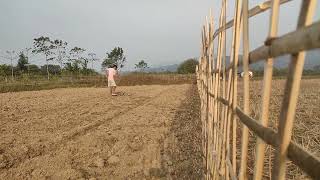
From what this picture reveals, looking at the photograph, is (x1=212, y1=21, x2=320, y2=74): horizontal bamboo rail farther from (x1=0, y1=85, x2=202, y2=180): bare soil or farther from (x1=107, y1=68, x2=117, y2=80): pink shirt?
(x1=107, y1=68, x2=117, y2=80): pink shirt

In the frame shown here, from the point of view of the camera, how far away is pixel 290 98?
992mm

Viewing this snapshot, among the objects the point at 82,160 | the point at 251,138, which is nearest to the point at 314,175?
the point at 82,160

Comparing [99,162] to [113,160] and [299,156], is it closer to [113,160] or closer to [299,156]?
[113,160]

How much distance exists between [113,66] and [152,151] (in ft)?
35.5

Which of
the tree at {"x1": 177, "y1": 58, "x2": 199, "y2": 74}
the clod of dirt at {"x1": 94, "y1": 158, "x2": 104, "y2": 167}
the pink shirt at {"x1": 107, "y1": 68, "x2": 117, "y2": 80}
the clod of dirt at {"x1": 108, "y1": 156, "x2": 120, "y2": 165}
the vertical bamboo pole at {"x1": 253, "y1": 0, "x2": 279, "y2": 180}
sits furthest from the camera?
the tree at {"x1": 177, "y1": 58, "x2": 199, "y2": 74}

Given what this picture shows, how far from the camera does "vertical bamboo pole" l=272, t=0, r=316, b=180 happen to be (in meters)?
0.89

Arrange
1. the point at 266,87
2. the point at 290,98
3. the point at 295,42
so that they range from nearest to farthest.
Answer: the point at 295,42, the point at 290,98, the point at 266,87

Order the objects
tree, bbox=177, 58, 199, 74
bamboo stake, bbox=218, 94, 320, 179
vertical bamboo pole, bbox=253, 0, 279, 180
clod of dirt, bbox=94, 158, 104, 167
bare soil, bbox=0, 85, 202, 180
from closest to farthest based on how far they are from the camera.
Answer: bamboo stake, bbox=218, 94, 320, 179, vertical bamboo pole, bbox=253, 0, 279, 180, bare soil, bbox=0, 85, 202, 180, clod of dirt, bbox=94, 158, 104, 167, tree, bbox=177, 58, 199, 74

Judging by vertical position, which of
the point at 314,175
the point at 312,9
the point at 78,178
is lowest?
the point at 78,178

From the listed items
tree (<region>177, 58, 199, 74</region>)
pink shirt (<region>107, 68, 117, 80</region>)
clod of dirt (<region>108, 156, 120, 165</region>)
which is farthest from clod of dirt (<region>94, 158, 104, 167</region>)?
tree (<region>177, 58, 199, 74</region>)

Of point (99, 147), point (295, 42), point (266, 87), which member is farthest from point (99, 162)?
point (295, 42)

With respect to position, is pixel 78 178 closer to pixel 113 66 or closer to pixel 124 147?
pixel 124 147

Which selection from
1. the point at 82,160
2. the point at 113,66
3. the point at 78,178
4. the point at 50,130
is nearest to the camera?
the point at 78,178

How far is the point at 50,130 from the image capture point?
282 inches
